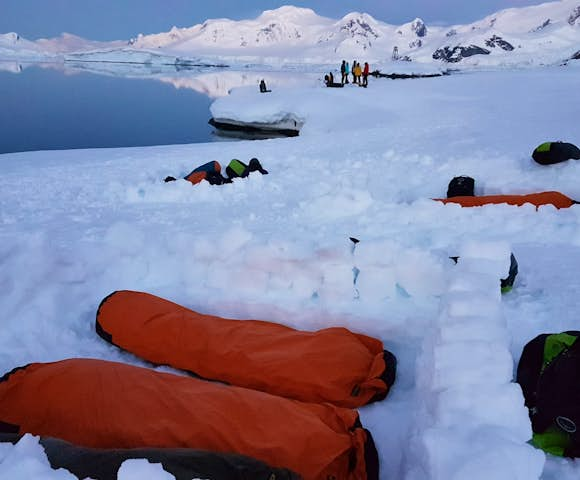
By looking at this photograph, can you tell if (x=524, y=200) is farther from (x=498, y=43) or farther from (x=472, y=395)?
(x=498, y=43)

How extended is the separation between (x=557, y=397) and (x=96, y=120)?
1812cm

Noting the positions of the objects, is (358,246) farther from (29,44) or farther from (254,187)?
(29,44)

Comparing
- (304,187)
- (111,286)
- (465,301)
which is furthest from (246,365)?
(304,187)

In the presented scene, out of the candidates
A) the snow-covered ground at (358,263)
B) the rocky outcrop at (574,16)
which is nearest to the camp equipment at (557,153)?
the snow-covered ground at (358,263)

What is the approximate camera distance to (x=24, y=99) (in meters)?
21.6

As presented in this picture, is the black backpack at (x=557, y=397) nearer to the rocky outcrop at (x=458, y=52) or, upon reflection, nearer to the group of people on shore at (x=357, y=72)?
the group of people on shore at (x=357, y=72)

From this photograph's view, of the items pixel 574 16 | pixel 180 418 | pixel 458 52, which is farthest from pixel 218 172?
pixel 574 16

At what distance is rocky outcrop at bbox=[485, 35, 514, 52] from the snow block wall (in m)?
123

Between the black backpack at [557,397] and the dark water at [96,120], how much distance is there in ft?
42.6

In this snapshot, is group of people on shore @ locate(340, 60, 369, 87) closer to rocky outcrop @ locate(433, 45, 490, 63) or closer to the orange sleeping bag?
the orange sleeping bag

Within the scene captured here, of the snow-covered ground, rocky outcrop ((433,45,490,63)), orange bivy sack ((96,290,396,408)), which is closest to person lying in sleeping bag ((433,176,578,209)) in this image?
the snow-covered ground

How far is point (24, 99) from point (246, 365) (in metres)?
25.0

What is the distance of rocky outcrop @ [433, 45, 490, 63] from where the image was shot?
337 ft

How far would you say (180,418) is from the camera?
1.23m
